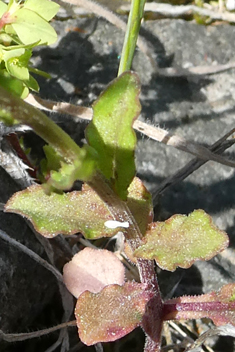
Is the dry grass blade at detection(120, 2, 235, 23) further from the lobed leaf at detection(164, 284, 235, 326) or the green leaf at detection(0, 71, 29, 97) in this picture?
the lobed leaf at detection(164, 284, 235, 326)

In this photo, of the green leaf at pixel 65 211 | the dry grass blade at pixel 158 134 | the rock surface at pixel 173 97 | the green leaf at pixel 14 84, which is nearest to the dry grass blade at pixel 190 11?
the rock surface at pixel 173 97

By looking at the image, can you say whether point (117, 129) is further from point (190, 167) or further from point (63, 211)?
point (190, 167)

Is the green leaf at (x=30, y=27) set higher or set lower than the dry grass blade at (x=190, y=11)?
higher

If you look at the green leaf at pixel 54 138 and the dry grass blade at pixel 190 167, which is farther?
the dry grass blade at pixel 190 167

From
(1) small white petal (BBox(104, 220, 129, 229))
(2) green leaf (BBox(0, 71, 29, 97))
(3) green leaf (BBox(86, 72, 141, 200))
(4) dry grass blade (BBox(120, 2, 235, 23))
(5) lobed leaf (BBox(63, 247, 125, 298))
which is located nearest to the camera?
Result: (3) green leaf (BBox(86, 72, 141, 200))

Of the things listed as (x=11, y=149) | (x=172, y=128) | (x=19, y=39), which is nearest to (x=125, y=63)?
(x=19, y=39)

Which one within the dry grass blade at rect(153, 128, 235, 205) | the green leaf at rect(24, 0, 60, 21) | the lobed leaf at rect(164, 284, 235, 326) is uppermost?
the green leaf at rect(24, 0, 60, 21)

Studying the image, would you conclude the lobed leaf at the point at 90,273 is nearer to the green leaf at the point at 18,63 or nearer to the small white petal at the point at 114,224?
the small white petal at the point at 114,224

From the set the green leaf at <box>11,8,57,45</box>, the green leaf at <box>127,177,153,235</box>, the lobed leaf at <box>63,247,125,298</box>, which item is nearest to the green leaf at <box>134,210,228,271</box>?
the green leaf at <box>127,177,153,235</box>
